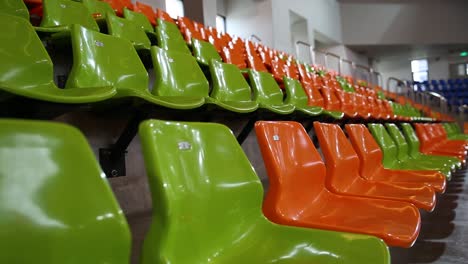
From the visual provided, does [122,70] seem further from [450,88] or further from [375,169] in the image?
[450,88]

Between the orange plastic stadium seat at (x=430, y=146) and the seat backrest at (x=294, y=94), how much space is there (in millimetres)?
1191

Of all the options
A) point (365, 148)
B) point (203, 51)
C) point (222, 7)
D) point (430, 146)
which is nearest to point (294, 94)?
point (203, 51)

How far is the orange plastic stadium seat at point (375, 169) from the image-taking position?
2.08 meters

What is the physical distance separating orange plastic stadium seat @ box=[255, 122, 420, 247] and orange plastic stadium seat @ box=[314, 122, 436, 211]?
111 millimetres

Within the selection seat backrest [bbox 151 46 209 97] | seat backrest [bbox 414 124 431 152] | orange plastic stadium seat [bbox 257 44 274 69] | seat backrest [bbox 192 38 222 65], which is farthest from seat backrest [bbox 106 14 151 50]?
seat backrest [bbox 414 124 431 152]

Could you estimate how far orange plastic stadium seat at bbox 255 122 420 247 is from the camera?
3.78 ft

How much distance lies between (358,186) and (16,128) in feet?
5.44

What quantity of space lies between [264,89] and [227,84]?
1.62 ft

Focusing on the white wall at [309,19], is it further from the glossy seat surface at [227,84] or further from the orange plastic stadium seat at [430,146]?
the glossy seat surface at [227,84]

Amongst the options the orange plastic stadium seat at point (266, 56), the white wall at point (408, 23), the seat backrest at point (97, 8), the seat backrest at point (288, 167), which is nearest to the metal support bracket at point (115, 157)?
the seat backrest at point (288, 167)

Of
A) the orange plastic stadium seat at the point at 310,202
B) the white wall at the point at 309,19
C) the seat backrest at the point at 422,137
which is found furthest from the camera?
the white wall at the point at 309,19

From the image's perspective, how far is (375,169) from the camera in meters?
2.31

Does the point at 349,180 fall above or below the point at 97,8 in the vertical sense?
below

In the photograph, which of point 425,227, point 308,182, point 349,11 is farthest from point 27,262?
point 349,11
